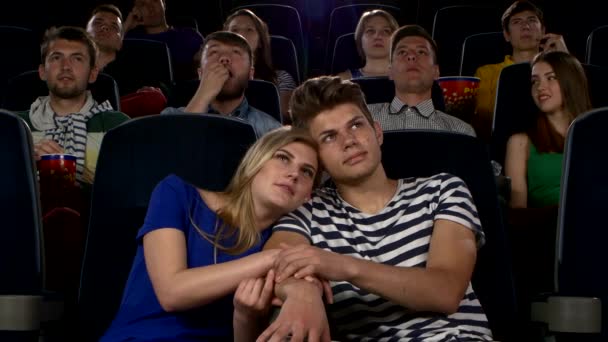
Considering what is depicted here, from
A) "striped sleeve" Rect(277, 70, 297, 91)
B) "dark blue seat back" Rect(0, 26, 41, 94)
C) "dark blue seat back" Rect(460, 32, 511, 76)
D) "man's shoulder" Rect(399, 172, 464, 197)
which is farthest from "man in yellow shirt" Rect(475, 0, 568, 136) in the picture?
"man's shoulder" Rect(399, 172, 464, 197)

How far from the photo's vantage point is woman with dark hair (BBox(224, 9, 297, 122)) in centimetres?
402

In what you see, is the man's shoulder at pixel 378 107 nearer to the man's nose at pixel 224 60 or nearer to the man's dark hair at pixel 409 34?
the man's dark hair at pixel 409 34

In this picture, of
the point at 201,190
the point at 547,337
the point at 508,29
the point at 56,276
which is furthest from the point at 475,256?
the point at 508,29

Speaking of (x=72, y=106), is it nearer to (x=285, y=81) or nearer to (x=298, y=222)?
(x=285, y=81)

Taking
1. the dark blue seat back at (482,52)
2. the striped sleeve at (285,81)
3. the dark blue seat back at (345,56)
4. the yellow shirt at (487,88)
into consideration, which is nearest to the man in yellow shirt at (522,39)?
the yellow shirt at (487,88)

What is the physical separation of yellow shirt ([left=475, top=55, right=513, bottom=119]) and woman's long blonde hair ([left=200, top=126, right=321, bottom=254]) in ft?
6.53

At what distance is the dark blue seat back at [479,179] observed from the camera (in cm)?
188

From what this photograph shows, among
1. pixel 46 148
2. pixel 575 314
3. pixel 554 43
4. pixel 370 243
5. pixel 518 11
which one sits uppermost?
pixel 518 11

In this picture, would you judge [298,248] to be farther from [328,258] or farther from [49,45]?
[49,45]

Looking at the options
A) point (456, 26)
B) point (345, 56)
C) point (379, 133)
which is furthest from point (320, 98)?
point (456, 26)

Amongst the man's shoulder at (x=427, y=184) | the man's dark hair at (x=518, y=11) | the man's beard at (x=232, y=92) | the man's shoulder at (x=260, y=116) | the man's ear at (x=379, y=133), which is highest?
the man's dark hair at (x=518, y=11)

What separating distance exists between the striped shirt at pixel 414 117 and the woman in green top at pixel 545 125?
176mm

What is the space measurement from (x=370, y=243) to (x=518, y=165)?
1.30 m

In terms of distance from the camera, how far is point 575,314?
5.56 ft
